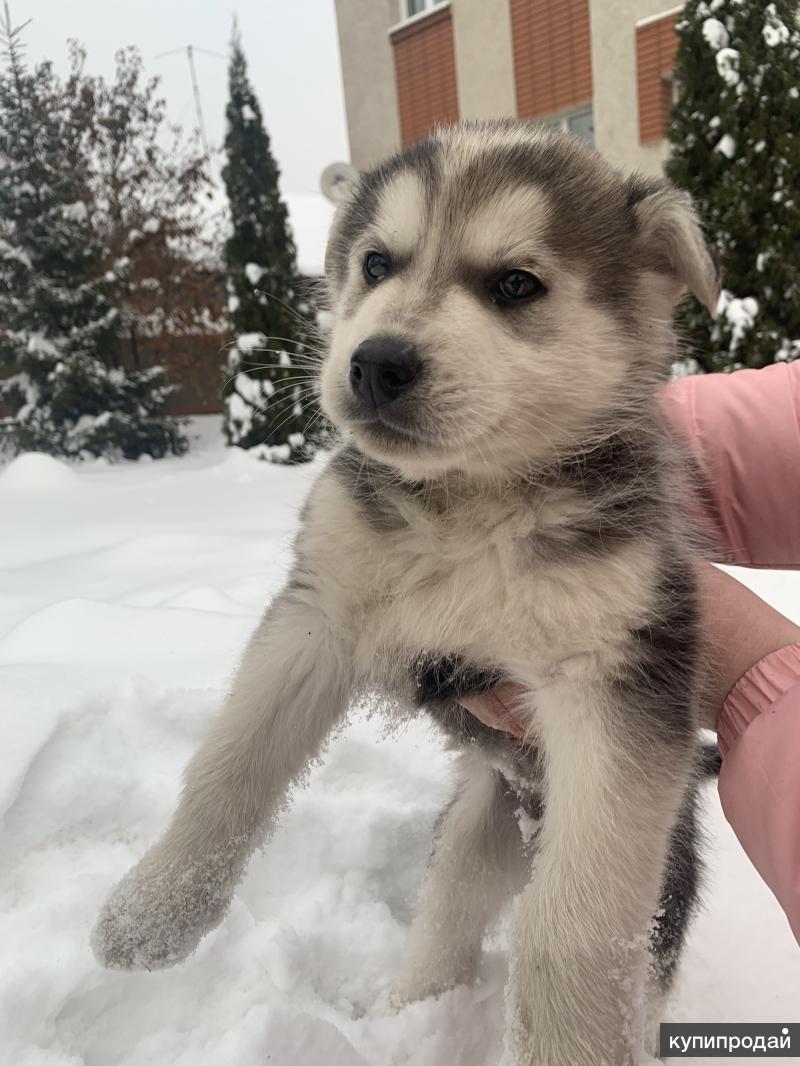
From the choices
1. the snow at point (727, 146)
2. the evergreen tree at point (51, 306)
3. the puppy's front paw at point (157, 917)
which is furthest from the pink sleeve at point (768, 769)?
the evergreen tree at point (51, 306)

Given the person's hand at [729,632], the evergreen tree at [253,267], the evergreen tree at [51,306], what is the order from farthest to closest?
the evergreen tree at [51,306] < the evergreen tree at [253,267] < the person's hand at [729,632]

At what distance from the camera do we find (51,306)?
12305 mm

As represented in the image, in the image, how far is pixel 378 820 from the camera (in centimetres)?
265

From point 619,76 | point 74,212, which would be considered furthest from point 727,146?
point 74,212

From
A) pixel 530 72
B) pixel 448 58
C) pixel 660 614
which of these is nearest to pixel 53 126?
pixel 448 58

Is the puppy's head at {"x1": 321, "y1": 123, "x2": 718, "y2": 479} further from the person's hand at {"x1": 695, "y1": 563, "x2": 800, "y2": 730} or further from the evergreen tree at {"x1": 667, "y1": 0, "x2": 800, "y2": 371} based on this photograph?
Answer: the evergreen tree at {"x1": 667, "y1": 0, "x2": 800, "y2": 371}

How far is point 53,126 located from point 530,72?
8529mm

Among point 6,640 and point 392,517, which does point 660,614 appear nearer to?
point 392,517

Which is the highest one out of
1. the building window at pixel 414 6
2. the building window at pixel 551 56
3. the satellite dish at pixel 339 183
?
the building window at pixel 414 6

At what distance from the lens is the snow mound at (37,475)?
29.3ft

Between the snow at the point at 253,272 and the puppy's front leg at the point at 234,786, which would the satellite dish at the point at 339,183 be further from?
the snow at the point at 253,272

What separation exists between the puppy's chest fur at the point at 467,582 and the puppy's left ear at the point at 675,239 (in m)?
0.67

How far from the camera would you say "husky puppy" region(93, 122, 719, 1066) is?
159cm

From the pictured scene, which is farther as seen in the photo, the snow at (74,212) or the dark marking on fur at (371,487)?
the snow at (74,212)
